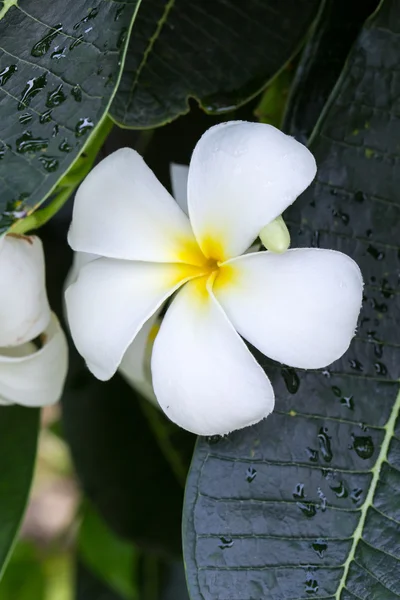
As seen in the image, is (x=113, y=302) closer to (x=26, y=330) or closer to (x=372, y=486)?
(x=26, y=330)

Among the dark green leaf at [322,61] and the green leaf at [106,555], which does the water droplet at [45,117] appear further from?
the green leaf at [106,555]

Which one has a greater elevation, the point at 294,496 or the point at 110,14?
the point at 110,14

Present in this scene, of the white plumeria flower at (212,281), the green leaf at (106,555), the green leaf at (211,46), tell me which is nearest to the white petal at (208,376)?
the white plumeria flower at (212,281)

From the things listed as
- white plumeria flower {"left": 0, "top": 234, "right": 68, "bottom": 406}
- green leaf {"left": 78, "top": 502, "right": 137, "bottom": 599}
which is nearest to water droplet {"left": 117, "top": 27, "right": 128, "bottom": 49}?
white plumeria flower {"left": 0, "top": 234, "right": 68, "bottom": 406}

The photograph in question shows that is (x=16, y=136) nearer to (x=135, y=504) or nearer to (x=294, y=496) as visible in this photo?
(x=294, y=496)

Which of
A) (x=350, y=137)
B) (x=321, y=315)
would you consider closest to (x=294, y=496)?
(x=321, y=315)

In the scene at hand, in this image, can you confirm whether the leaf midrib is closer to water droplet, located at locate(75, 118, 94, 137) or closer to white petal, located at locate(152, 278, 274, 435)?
white petal, located at locate(152, 278, 274, 435)
